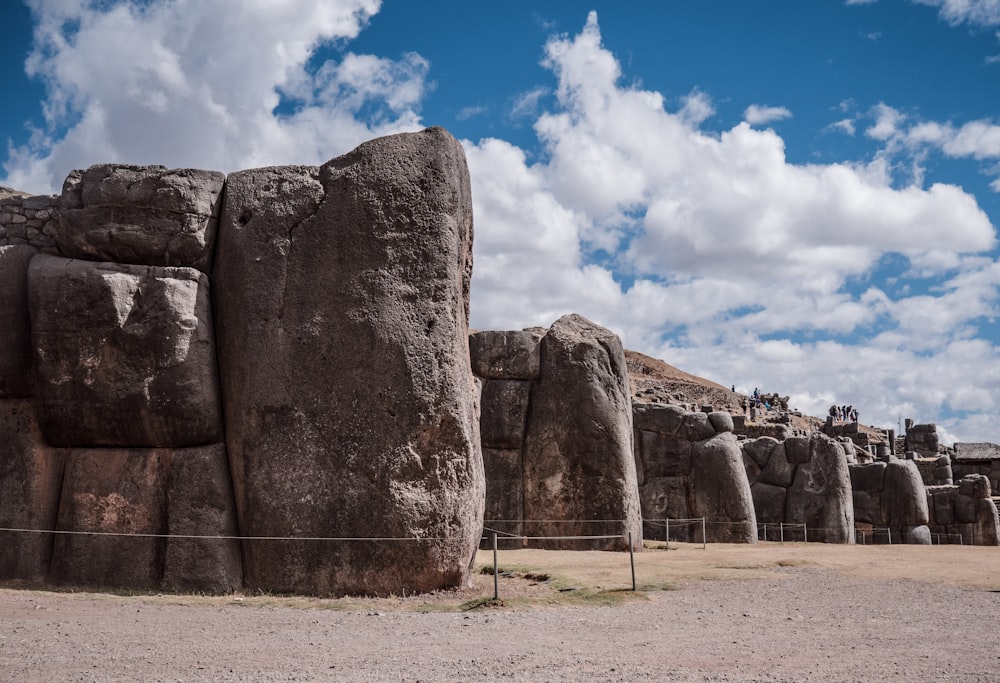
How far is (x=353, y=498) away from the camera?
9562 mm

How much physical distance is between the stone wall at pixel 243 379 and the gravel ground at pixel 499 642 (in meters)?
0.89

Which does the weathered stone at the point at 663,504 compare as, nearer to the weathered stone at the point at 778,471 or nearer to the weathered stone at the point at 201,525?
the weathered stone at the point at 778,471

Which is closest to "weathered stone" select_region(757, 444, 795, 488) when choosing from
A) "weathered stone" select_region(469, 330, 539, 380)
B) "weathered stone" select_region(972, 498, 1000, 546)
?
"weathered stone" select_region(972, 498, 1000, 546)

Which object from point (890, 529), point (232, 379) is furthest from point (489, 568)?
point (890, 529)

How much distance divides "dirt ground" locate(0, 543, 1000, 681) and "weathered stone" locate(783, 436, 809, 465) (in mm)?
11274

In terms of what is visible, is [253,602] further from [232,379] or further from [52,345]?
[52,345]

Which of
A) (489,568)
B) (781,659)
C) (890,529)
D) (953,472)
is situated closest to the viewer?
(781,659)

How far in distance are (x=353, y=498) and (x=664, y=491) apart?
13.2 metres

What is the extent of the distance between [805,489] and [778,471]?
2.80 feet

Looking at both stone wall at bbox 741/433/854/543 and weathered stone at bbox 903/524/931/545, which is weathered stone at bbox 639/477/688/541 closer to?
stone wall at bbox 741/433/854/543

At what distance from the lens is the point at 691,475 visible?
838 inches

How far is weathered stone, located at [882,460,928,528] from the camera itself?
79.3 ft

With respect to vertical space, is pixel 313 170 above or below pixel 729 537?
above

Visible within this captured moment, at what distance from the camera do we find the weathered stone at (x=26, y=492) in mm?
10055
